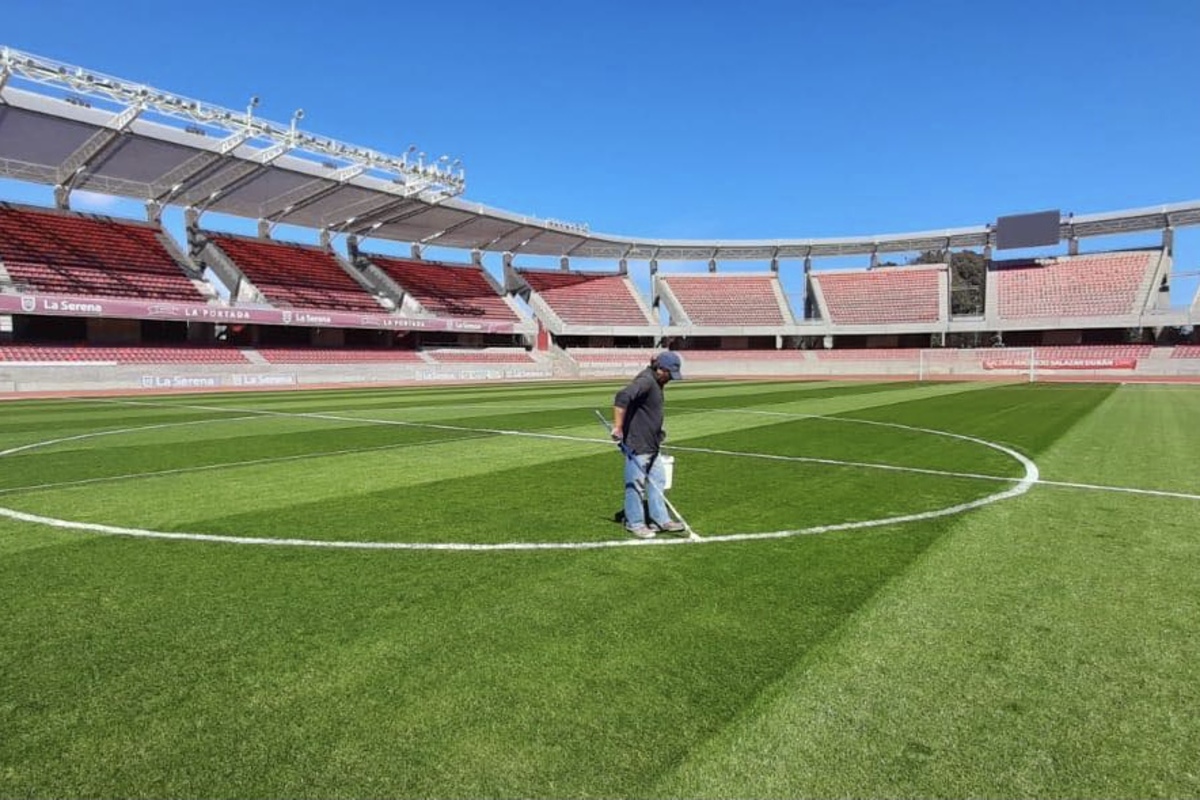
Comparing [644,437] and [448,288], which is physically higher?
[448,288]

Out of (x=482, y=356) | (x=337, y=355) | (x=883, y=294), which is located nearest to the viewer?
(x=337, y=355)

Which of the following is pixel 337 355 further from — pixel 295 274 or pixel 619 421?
pixel 619 421

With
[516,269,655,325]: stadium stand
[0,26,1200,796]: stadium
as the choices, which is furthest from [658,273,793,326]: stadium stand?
[0,26,1200,796]: stadium

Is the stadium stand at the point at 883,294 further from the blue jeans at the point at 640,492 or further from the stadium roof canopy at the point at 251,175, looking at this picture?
the blue jeans at the point at 640,492

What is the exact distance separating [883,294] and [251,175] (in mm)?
53860

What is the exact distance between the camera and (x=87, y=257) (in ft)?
137

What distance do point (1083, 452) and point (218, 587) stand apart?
13009 millimetres

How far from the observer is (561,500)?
816 centimetres

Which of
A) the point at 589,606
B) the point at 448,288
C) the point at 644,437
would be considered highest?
the point at 448,288

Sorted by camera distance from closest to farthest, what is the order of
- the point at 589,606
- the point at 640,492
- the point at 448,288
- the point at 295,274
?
1. the point at 589,606
2. the point at 640,492
3. the point at 295,274
4. the point at 448,288

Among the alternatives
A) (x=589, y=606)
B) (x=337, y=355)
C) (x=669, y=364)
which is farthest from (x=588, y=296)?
(x=589, y=606)

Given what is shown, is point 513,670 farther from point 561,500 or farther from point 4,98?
point 4,98

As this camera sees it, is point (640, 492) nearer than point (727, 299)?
Yes

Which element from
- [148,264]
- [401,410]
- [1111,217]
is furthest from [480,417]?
[1111,217]
